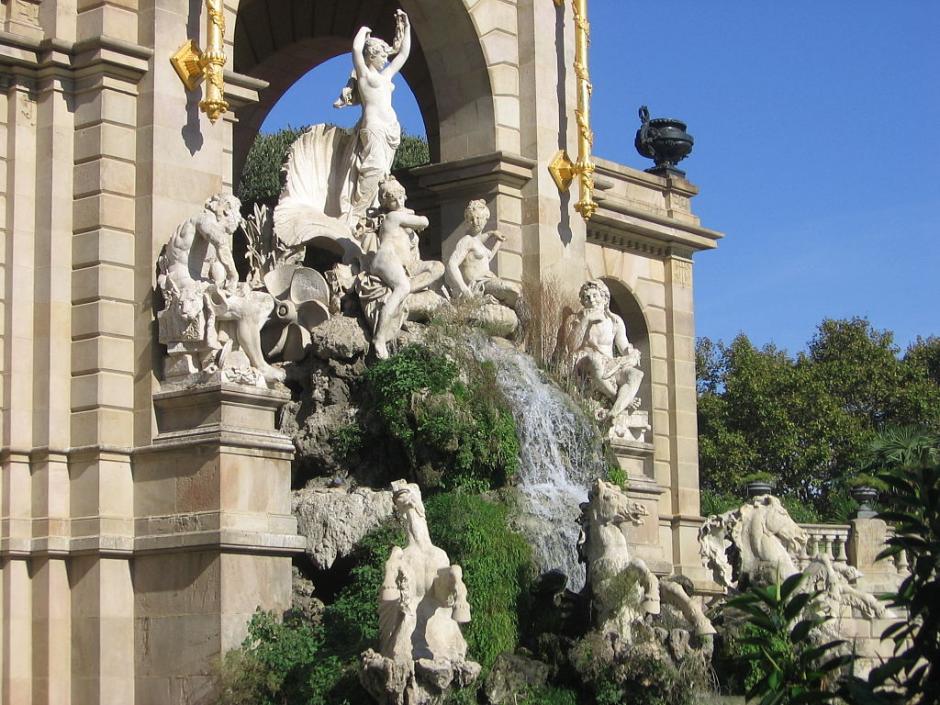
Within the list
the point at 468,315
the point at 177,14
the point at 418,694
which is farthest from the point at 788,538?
the point at 177,14

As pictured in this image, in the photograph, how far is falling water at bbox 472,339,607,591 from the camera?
21.2m

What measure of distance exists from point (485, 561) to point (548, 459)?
2625mm

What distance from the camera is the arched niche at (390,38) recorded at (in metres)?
26.5

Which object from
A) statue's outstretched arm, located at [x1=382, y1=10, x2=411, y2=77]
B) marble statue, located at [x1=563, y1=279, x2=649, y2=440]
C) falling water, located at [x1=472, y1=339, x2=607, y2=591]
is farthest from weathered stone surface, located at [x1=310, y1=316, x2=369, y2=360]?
statue's outstretched arm, located at [x1=382, y1=10, x2=411, y2=77]

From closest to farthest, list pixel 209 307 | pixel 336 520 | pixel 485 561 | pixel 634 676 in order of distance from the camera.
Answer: pixel 634 676 → pixel 485 561 → pixel 209 307 → pixel 336 520

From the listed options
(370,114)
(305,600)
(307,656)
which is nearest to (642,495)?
(305,600)

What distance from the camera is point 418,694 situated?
56.5 ft

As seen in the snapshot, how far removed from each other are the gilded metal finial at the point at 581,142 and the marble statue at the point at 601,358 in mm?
1998

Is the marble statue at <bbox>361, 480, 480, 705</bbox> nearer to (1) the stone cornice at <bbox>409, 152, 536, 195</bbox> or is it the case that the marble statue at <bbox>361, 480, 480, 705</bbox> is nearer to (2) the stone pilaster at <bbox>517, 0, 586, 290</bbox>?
(2) the stone pilaster at <bbox>517, 0, 586, 290</bbox>

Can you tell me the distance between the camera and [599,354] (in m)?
25.0

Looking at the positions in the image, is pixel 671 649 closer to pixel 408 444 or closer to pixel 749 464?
pixel 408 444

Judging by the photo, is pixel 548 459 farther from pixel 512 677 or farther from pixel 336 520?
pixel 512 677

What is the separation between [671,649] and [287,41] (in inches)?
570

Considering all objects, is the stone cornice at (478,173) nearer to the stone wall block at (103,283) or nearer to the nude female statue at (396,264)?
the nude female statue at (396,264)
